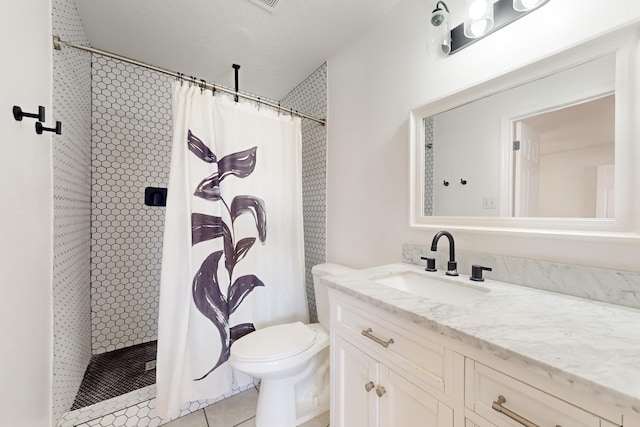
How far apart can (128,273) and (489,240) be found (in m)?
2.57

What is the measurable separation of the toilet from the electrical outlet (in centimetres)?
109

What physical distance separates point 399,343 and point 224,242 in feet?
3.74

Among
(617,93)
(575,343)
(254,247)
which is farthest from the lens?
(254,247)

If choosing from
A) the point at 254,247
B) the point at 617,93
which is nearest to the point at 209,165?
the point at 254,247

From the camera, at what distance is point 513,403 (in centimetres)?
54

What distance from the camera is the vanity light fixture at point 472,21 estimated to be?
100 cm

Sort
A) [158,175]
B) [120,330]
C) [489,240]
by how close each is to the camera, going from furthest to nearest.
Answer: [158,175]
[120,330]
[489,240]

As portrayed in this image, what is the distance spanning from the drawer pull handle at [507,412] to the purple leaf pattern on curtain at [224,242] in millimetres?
1368

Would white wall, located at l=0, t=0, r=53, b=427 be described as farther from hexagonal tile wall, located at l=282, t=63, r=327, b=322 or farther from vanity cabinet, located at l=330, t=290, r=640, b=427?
hexagonal tile wall, located at l=282, t=63, r=327, b=322

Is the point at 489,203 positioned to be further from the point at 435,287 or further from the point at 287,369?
the point at 287,369

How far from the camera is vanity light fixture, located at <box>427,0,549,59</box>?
3.28ft

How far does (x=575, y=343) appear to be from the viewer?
521mm

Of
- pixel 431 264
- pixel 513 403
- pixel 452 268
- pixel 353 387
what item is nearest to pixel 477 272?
pixel 452 268

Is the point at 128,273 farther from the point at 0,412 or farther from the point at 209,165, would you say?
the point at 0,412
